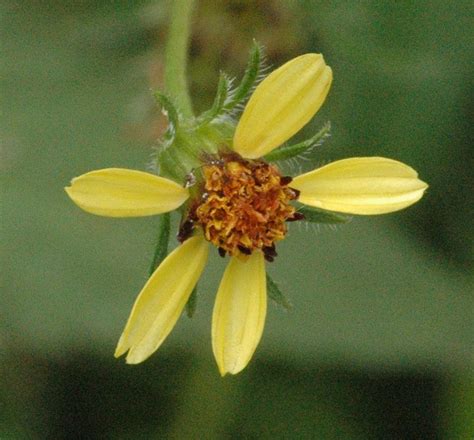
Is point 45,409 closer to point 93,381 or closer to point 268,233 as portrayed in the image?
point 93,381

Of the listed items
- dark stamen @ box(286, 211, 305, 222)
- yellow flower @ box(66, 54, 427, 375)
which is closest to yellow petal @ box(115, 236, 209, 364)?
yellow flower @ box(66, 54, 427, 375)

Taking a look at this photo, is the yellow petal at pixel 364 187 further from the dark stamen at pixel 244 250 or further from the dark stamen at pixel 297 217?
the dark stamen at pixel 244 250

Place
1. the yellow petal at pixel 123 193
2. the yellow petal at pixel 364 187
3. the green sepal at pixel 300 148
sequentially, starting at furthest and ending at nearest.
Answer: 1. the yellow petal at pixel 364 187
2. the green sepal at pixel 300 148
3. the yellow petal at pixel 123 193

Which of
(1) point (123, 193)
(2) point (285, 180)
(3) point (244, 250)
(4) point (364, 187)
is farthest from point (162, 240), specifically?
(4) point (364, 187)

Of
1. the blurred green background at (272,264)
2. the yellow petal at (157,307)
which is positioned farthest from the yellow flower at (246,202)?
the blurred green background at (272,264)

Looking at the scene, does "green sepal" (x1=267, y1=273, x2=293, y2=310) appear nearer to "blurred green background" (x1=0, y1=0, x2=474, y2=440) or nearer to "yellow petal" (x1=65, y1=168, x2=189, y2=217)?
"yellow petal" (x1=65, y1=168, x2=189, y2=217)

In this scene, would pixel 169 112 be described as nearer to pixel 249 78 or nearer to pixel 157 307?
pixel 249 78
